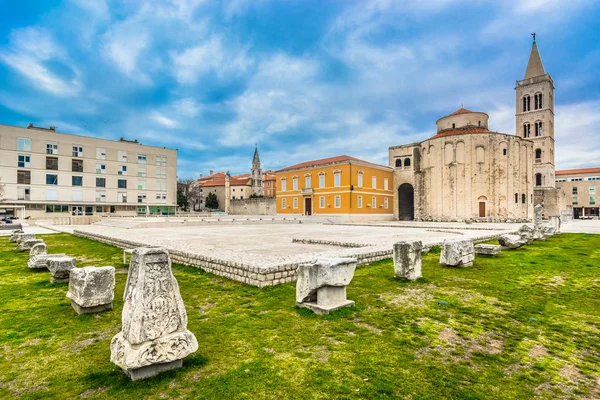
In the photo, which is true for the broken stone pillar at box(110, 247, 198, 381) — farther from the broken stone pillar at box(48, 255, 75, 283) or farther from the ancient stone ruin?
the broken stone pillar at box(48, 255, 75, 283)

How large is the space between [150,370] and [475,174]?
128 ft

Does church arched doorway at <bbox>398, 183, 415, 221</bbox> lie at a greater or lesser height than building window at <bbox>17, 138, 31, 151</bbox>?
lesser

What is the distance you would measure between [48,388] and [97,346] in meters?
0.81

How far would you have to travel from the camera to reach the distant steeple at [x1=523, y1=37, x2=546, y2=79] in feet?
166

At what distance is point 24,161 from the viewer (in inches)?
1571

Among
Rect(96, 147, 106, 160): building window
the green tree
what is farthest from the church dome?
the green tree

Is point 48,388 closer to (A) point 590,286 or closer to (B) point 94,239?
(A) point 590,286

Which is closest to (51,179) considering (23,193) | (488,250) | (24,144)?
(23,193)

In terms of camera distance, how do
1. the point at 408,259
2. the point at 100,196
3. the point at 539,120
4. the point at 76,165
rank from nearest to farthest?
the point at 408,259
the point at 76,165
the point at 100,196
the point at 539,120

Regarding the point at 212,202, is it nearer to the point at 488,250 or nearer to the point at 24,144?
the point at 24,144

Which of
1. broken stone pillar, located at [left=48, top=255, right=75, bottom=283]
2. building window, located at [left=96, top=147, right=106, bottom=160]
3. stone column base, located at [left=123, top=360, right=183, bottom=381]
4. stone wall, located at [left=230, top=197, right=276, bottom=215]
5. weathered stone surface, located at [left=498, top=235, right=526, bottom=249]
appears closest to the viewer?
stone column base, located at [left=123, top=360, right=183, bottom=381]

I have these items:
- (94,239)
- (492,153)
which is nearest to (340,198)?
(492,153)

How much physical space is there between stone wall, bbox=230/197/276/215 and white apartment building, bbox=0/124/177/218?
12.5 m

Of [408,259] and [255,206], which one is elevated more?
[255,206]
